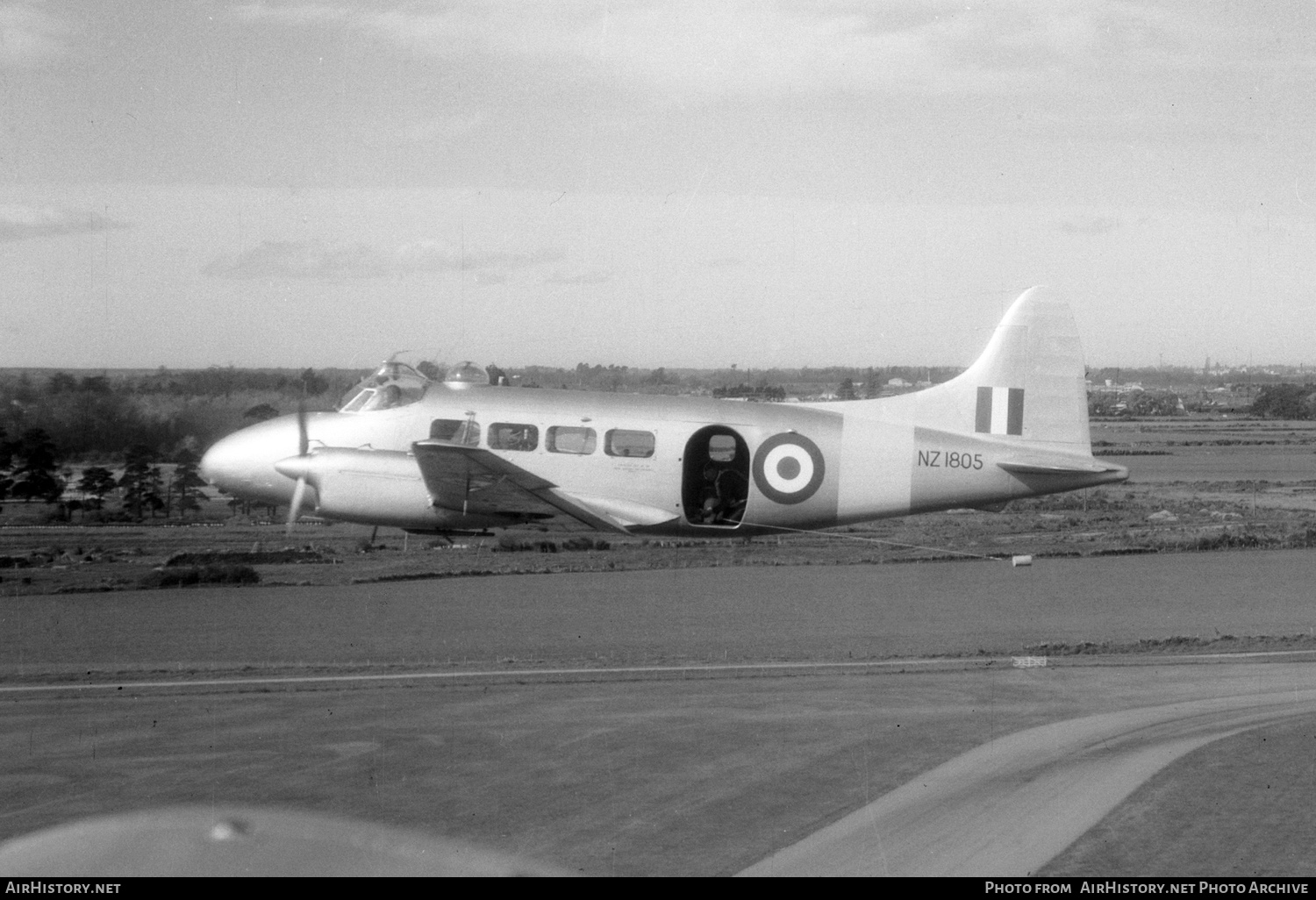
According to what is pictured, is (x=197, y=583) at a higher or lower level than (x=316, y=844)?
lower

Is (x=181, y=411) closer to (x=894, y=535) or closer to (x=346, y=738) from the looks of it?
(x=346, y=738)

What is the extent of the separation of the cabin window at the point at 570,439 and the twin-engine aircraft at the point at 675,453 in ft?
0.10

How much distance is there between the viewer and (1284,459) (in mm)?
70188

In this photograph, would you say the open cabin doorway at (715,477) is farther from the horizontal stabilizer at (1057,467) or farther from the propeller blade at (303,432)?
the propeller blade at (303,432)

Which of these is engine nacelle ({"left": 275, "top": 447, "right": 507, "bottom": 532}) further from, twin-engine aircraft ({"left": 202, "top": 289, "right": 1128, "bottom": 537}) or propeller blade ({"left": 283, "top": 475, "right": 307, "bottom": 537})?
propeller blade ({"left": 283, "top": 475, "right": 307, "bottom": 537})

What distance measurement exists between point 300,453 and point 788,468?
789 cm

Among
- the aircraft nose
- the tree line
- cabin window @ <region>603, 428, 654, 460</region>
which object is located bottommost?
the tree line

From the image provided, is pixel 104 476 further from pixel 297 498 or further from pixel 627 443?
pixel 627 443

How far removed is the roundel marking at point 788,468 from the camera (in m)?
18.4

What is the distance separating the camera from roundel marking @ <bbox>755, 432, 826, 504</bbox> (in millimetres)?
18422

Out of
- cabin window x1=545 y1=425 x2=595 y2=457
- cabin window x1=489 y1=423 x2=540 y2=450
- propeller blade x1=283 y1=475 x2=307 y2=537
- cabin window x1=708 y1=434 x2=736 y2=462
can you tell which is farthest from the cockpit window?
cabin window x1=708 y1=434 x2=736 y2=462

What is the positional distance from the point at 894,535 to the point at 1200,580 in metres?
12.2

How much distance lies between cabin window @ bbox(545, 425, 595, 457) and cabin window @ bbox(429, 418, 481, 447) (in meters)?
1.12

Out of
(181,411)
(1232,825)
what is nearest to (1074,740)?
(1232,825)
